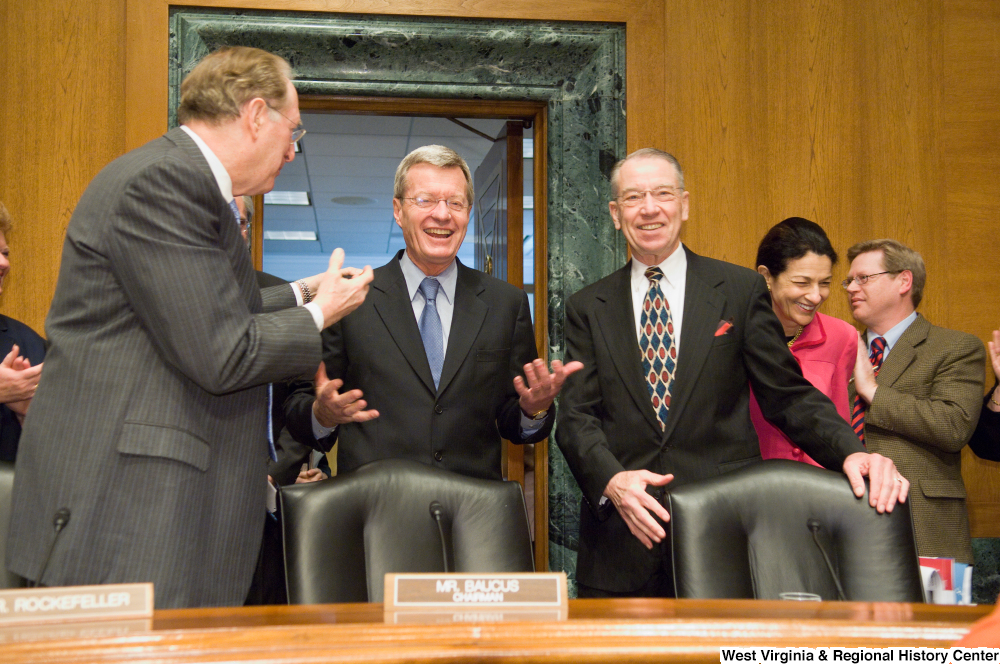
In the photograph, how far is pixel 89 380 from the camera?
4.65ft

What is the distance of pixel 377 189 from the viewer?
26.9 ft

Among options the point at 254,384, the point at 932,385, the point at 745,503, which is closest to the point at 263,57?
the point at 254,384

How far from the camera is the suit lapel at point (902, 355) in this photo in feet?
9.43

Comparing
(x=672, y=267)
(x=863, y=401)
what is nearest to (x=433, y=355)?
(x=672, y=267)

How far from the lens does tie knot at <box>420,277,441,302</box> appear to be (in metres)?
2.36

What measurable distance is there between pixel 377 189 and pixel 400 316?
6151 mm

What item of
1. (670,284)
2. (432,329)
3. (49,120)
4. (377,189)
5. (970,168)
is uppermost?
(377,189)

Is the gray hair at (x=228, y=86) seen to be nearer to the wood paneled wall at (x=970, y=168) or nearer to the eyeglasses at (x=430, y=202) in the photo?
the eyeglasses at (x=430, y=202)

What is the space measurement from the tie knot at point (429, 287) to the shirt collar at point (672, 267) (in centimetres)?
56

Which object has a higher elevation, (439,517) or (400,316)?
(400,316)

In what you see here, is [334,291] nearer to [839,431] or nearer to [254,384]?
[254,384]

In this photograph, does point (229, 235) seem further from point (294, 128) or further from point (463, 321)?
point (463, 321)

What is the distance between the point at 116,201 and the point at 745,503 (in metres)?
1.29

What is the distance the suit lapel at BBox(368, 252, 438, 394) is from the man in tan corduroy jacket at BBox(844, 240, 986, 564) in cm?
156
